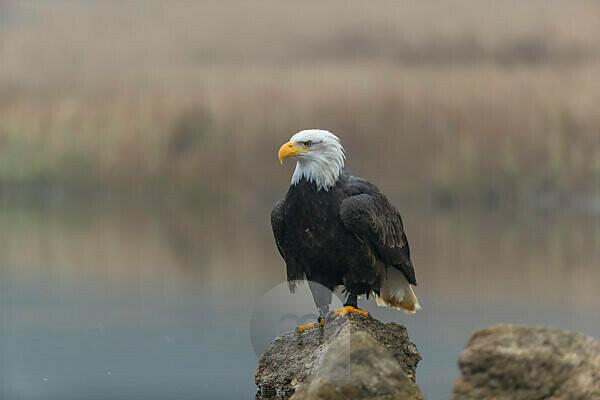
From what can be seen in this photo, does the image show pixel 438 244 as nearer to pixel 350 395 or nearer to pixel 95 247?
pixel 95 247

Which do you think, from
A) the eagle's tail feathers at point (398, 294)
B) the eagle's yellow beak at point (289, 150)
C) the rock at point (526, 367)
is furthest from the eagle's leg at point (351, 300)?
the rock at point (526, 367)

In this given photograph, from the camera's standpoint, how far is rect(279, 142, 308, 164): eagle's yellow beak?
43.5ft

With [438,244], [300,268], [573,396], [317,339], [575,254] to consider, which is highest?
[438,244]

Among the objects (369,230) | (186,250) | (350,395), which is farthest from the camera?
(186,250)

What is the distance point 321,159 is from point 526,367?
12.4ft

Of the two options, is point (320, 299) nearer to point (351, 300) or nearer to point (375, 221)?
point (351, 300)

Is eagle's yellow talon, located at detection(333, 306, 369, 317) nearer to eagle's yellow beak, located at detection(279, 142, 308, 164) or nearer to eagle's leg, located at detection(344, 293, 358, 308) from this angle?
eagle's leg, located at detection(344, 293, 358, 308)

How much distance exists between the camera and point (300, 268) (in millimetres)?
14078

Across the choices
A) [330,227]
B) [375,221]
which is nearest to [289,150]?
[330,227]

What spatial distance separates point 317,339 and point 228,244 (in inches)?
2418

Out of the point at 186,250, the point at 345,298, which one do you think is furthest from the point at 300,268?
the point at 186,250

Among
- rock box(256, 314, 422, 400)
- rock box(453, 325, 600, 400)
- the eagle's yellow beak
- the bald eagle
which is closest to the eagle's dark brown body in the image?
the bald eagle

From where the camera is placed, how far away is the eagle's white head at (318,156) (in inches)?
531

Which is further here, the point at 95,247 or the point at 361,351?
the point at 95,247
